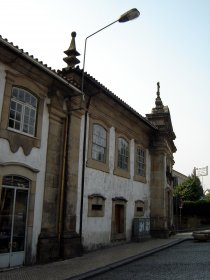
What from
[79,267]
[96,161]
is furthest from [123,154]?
[79,267]

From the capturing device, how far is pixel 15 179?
10.9m

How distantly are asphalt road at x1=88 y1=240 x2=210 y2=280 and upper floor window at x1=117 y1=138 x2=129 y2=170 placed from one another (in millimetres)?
5260

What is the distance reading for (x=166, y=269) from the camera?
10922 millimetres

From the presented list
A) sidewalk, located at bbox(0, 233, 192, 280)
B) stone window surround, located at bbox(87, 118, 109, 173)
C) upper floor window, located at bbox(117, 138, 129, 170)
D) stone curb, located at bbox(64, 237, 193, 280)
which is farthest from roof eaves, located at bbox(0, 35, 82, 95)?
stone curb, located at bbox(64, 237, 193, 280)

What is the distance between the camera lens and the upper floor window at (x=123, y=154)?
59.1 feet

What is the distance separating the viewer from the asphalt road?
9.73m

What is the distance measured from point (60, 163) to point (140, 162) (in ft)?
28.4

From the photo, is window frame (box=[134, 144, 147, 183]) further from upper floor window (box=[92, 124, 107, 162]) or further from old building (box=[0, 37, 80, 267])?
old building (box=[0, 37, 80, 267])

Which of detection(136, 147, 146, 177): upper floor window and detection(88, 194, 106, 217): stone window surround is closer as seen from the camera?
detection(88, 194, 106, 217): stone window surround

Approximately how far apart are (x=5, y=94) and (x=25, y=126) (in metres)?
1.30

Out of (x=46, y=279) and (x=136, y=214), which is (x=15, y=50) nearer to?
(x=46, y=279)

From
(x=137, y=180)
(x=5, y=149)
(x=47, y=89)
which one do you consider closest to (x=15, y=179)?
(x=5, y=149)

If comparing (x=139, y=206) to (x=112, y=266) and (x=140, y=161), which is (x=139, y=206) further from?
(x=112, y=266)

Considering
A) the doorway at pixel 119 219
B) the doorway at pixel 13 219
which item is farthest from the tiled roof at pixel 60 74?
the doorway at pixel 119 219
